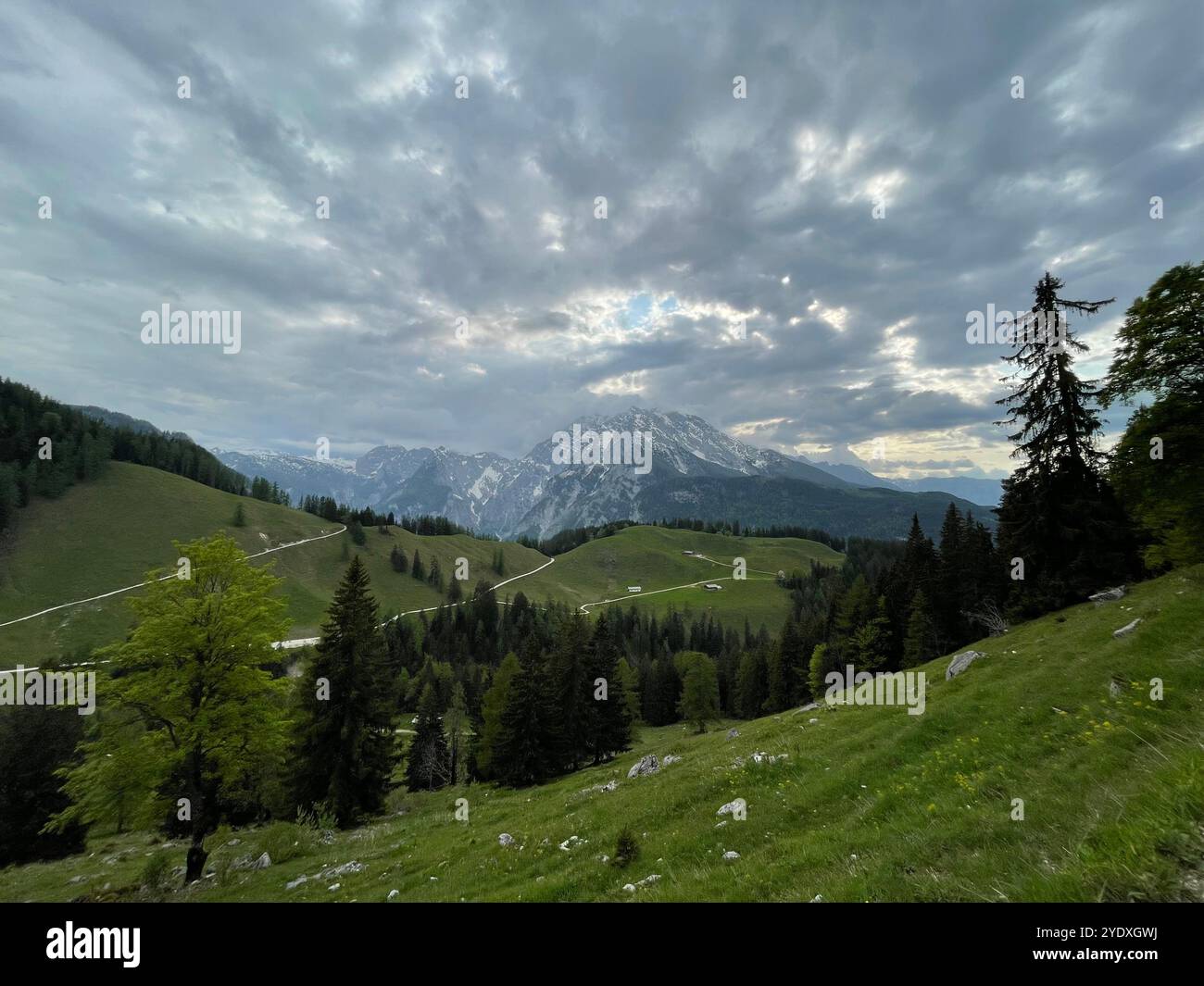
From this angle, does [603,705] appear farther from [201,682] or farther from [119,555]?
[119,555]

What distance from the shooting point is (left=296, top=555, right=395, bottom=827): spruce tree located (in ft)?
109

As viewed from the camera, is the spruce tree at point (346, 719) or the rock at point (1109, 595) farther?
the spruce tree at point (346, 719)

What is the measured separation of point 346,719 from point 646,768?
21558mm

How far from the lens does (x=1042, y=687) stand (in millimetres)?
16266

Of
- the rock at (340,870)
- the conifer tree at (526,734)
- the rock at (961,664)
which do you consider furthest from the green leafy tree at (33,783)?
the rock at (961,664)

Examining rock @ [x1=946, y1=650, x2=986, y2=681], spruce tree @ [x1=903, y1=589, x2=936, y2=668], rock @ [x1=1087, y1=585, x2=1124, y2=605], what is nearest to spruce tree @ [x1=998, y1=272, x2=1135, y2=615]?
rock @ [x1=1087, y1=585, x2=1124, y2=605]

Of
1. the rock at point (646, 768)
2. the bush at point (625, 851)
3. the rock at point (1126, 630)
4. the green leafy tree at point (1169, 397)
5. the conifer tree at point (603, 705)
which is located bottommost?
the conifer tree at point (603, 705)

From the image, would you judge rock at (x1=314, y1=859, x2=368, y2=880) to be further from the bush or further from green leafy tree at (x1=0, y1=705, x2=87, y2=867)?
green leafy tree at (x1=0, y1=705, x2=87, y2=867)

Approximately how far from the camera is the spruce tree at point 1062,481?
30.7 m

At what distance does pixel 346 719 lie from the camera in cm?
3369

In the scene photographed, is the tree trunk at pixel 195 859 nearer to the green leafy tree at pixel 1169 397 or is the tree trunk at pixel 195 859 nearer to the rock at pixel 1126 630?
the rock at pixel 1126 630

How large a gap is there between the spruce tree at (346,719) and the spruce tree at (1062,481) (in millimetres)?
47720

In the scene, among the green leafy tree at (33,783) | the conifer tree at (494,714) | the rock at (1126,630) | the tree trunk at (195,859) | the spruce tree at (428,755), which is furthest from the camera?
the spruce tree at (428,755)

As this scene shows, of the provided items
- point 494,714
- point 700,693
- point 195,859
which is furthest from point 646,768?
point 700,693
